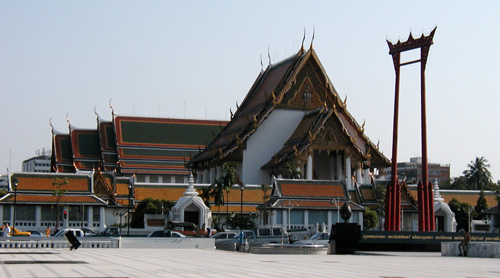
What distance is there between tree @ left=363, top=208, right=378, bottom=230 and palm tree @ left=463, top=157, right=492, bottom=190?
48.8m

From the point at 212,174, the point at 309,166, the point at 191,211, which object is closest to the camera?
the point at 191,211

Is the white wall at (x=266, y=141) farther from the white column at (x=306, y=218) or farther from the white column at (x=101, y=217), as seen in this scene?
the white column at (x=101, y=217)

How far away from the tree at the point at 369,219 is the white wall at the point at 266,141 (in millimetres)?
13835

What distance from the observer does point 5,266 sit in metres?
19.0

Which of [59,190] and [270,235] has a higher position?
[59,190]

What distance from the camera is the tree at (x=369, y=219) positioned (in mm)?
57375

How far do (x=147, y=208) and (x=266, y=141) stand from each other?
51.9 feet

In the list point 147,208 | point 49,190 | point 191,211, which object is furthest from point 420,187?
point 49,190

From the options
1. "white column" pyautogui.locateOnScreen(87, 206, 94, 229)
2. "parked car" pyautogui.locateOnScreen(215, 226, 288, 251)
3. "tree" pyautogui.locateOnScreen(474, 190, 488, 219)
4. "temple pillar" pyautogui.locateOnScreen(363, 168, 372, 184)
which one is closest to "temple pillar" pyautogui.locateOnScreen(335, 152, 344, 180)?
"temple pillar" pyautogui.locateOnScreen(363, 168, 372, 184)

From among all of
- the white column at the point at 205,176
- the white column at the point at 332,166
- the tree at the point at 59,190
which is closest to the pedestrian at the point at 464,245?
the tree at the point at 59,190

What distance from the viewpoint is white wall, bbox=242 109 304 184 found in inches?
2758

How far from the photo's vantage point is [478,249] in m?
27.5

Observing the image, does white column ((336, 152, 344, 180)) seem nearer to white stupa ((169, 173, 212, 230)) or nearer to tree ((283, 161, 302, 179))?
tree ((283, 161, 302, 179))

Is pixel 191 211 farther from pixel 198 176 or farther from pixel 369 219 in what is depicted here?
pixel 198 176
